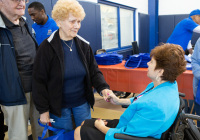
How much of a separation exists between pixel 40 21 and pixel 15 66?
4.70 ft

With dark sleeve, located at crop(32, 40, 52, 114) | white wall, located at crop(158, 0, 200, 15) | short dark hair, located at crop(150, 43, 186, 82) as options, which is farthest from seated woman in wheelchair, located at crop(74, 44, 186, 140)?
white wall, located at crop(158, 0, 200, 15)

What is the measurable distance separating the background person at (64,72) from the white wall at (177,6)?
760 centimetres

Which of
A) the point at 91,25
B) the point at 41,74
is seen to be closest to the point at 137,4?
the point at 91,25

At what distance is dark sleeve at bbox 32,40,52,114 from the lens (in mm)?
1228

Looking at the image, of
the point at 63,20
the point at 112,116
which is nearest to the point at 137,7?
the point at 112,116

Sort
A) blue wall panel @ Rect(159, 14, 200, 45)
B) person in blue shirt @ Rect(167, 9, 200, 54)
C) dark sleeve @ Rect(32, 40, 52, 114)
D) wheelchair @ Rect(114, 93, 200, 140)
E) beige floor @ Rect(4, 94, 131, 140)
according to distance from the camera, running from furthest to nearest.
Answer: blue wall panel @ Rect(159, 14, 200, 45)
beige floor @ Rect(4, 94, 131, 140)
person in blue shirt @ Rect(167, 9, 200, 54)
dark sleeve @ Rect(32, 40, 52, 114)
wheelchair @ Rect(114, 93, 200, 140)

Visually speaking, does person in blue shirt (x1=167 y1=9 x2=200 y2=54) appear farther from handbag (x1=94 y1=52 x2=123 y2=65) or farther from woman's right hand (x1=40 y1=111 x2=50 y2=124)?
woman's right hand (x1=40 y1=111 x2=50 y2=124)

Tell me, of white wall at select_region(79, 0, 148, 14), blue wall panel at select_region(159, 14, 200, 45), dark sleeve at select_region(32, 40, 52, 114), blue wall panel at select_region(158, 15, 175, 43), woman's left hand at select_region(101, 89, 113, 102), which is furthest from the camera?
blue wall panel at select_region(158, 15, 175, 43)

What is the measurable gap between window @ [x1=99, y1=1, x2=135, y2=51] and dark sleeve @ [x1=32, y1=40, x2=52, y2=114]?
3939 millimetres

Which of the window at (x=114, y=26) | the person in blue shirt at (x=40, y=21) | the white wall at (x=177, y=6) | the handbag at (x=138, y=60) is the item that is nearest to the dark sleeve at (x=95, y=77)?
the handbag at (x=138, y=60)

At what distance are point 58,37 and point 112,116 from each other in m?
1.94

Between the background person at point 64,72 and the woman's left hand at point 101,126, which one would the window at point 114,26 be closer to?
the background person at point 64,72

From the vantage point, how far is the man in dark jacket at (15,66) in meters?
1.24

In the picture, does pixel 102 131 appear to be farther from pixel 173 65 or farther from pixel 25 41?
pixel 25 41
